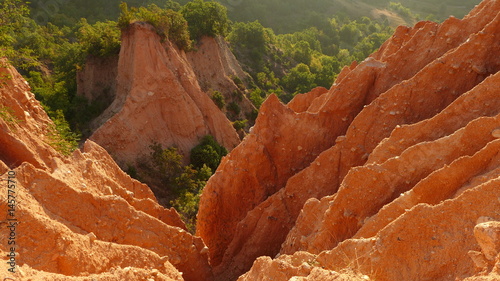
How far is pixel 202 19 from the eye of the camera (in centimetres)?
3381

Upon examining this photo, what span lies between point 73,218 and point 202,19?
1090 inches

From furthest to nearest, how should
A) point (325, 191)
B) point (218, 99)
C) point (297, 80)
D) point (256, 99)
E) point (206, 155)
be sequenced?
point (297, 80), point (256, 99), point (218, 99), point (206, 155), point (325, 191)

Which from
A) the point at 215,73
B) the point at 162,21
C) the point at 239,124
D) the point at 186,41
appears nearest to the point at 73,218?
the point at 162,21

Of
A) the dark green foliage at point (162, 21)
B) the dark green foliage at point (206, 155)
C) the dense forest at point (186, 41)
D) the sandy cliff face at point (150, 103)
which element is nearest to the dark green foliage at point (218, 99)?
the dense forest at point (186, 41)

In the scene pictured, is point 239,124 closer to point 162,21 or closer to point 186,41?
point 186,41

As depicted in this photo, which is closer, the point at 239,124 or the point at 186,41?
the point at 186,41

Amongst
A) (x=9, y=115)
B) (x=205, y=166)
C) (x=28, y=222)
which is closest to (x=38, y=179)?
(x=28, y=222)

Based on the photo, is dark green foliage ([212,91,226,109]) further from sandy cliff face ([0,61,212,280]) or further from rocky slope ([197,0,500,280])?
sandy cliff face ([0,61,212,280])

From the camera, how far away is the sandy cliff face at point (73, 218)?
7109 millimetres

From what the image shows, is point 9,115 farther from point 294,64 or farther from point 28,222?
point 294,64

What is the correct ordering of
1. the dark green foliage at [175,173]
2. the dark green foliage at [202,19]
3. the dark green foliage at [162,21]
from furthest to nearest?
1. the dark green foliage at [202,19]
2. the dark green foliage at [162,21]
3. the dark green foliage at [175,173]

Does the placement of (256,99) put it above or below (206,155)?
above

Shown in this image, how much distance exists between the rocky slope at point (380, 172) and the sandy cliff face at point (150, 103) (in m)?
11.7

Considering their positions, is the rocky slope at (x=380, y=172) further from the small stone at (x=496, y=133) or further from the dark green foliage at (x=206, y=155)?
the dark green foliage at (x=206, y=155)
